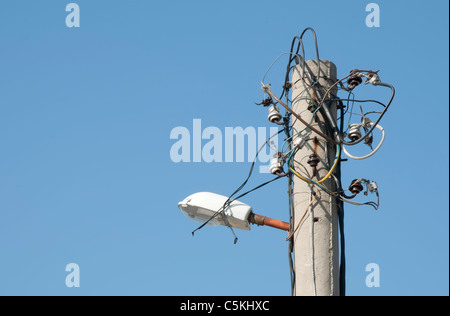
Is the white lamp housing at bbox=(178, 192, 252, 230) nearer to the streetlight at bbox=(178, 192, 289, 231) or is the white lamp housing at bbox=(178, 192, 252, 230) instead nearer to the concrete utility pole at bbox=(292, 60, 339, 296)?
the streetlight at bbox=(178, 192, 289, 231)

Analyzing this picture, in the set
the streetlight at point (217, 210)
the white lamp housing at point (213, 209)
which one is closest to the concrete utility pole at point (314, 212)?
the streetlight at point (217, 210)

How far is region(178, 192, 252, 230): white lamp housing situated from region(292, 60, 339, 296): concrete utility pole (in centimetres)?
75

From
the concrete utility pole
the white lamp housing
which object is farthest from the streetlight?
the concrete utility pole

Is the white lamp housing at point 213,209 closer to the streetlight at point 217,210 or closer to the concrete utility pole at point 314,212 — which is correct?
the streetlight at point 217,210

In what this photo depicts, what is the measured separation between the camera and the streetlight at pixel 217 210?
9.66m

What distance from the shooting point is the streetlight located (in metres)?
9.66

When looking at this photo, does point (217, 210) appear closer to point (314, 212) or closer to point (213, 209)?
point (213, 209)

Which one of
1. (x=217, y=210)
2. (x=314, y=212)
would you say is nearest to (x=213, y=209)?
(x=217, y=210)

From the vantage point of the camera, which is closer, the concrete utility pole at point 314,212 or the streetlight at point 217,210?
the concrete utility pole at point 314,212

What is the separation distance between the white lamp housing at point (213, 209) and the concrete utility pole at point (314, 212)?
0.75 meters

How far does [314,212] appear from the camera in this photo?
9.00 meters
